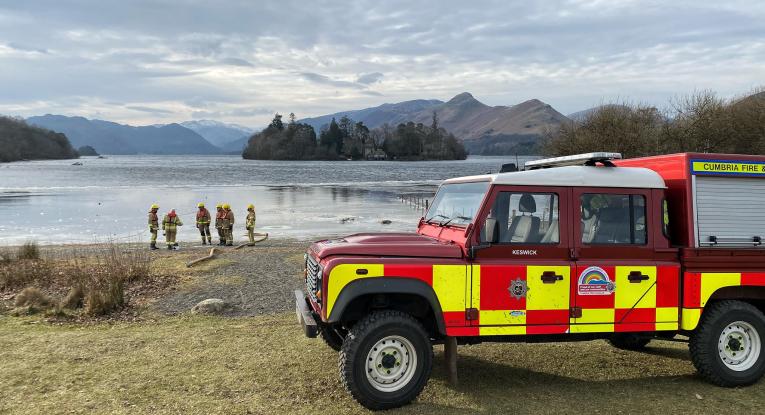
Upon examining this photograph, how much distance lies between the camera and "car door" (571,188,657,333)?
5.81m

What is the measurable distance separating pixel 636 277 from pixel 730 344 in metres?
1.51

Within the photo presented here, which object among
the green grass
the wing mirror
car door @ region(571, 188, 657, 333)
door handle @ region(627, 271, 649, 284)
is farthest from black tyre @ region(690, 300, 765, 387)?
the wing mirror

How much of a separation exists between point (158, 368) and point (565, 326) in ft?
15.4

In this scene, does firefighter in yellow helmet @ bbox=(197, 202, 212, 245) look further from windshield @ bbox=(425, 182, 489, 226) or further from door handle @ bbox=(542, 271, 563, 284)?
door handle @ bbox=(542, 271, 563, 284)

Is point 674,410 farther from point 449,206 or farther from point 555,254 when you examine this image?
point 449,206

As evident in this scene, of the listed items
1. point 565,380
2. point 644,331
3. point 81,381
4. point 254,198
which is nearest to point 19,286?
point 81,381

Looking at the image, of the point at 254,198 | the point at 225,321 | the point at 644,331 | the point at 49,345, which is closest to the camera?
the point at 644,331

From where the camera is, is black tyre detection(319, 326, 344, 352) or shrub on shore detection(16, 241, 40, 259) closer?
black tyre detection(319, 326, 344, 352)

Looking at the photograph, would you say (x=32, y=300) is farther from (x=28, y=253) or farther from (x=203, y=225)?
(x=203, y=225)

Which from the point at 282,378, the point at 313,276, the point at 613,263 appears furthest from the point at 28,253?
the point at 613,263

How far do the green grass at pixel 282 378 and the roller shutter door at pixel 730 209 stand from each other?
1.69 meters

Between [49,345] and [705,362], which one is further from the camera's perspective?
[49,345]

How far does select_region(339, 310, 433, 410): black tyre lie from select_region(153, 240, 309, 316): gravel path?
16.2ft

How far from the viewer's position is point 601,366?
7004 mm
